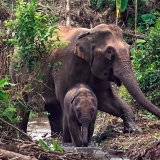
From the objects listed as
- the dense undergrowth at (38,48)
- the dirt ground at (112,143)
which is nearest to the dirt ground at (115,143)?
the dirt ground at (112,143)

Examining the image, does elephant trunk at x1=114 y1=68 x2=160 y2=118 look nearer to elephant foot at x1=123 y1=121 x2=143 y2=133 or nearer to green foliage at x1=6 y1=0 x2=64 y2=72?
elephant foot at x1=123 y1=121 x2=143 y2=133

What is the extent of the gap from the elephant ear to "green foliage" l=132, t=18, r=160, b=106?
1.90m

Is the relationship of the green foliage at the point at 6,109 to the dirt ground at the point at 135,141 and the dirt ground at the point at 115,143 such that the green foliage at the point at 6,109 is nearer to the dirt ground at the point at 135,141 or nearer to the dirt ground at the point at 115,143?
the dirt ground at the point at 115,143

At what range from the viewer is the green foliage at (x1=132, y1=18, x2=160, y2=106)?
1291 centimetres

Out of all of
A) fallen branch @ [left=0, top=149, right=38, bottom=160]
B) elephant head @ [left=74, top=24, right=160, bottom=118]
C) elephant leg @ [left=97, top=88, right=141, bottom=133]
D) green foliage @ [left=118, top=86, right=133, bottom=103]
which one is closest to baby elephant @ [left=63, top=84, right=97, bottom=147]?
elephant head @ [left=74, top=24, right=160, bottom=118]

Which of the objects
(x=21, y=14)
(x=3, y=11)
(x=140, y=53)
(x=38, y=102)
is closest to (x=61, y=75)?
(x=38, y=102)

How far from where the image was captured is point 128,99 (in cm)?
1339

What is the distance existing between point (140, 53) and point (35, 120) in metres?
3.06

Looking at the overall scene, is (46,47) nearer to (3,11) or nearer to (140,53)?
(140,53)

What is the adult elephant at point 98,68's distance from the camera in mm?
10852

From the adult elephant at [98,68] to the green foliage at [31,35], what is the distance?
0.56 m

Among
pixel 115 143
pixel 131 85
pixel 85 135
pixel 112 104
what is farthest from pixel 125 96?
pixel 115 143

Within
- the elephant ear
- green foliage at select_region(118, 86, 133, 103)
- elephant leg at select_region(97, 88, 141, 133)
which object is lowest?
green foliage at select_region(118, 86, 133, 103)

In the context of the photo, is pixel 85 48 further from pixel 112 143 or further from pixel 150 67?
pixel 150 67
